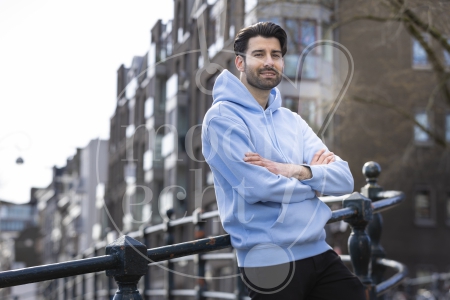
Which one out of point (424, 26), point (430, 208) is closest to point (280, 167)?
point (424, 26)

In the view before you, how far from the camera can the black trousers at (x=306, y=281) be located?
305 cm

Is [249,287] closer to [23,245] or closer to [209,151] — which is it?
[209,151]

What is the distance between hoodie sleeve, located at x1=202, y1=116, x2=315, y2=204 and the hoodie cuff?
3 centimetres

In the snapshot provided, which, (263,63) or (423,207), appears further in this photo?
(423,207)

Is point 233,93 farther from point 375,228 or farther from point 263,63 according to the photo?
point 375,228

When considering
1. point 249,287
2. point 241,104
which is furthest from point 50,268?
point 241,104

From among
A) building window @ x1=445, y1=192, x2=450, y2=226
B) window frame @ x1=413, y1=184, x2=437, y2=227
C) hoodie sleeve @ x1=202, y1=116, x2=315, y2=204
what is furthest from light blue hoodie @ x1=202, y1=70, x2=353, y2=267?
building window @ x1=445, y1=192, x2=450, y2=226

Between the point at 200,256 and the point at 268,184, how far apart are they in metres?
3.89

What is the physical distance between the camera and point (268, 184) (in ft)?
9.95

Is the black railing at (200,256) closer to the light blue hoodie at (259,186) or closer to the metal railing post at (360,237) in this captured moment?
the metal railing post at (360,237)

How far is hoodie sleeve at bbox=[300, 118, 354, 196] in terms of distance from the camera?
3.23 m

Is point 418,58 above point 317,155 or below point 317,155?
above

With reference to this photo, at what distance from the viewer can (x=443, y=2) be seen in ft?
35.2

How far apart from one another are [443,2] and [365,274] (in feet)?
24.2
